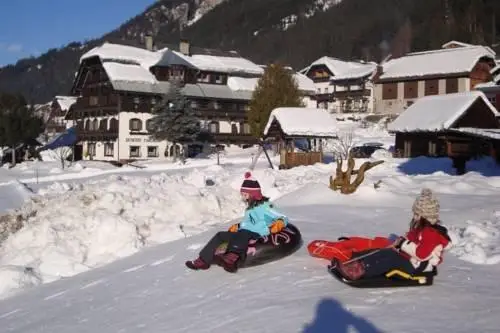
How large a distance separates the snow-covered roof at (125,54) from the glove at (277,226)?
4864cm

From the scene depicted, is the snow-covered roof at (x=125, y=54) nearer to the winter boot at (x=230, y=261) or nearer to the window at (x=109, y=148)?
the window at (x=109, y=148)

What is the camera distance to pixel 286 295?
7.36 metres

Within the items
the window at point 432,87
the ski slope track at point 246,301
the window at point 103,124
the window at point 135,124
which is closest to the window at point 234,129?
the window at point 135,124

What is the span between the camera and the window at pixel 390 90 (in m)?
67.1

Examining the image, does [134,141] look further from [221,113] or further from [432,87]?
[432,87]

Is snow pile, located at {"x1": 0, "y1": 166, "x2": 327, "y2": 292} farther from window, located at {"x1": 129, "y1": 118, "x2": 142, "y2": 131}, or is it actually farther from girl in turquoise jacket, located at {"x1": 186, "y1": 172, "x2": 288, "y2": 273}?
window, located at {"x1": 129, "y1": 118, "x2": 142, "y2": 131}

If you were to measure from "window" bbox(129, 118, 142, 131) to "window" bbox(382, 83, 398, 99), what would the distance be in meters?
A: 30.6

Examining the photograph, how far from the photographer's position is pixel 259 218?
29.3 feet

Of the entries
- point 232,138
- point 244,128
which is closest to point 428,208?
point 232,138

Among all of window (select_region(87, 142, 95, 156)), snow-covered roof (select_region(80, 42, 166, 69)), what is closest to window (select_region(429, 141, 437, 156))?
snow-covered roof (select_region(80, 42, 166, 69))

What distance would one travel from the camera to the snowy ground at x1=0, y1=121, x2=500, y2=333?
648cm

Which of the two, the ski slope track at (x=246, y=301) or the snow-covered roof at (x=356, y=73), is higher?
the snow-covered roof at (x=356, y=73)

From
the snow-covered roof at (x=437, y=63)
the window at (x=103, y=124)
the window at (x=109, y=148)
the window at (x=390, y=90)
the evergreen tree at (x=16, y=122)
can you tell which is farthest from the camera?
the window at (x=390, y=90)

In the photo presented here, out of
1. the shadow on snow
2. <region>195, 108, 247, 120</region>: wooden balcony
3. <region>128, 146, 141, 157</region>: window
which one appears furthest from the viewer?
<region>195, 108, 247, 120</region>: wooden balcony
